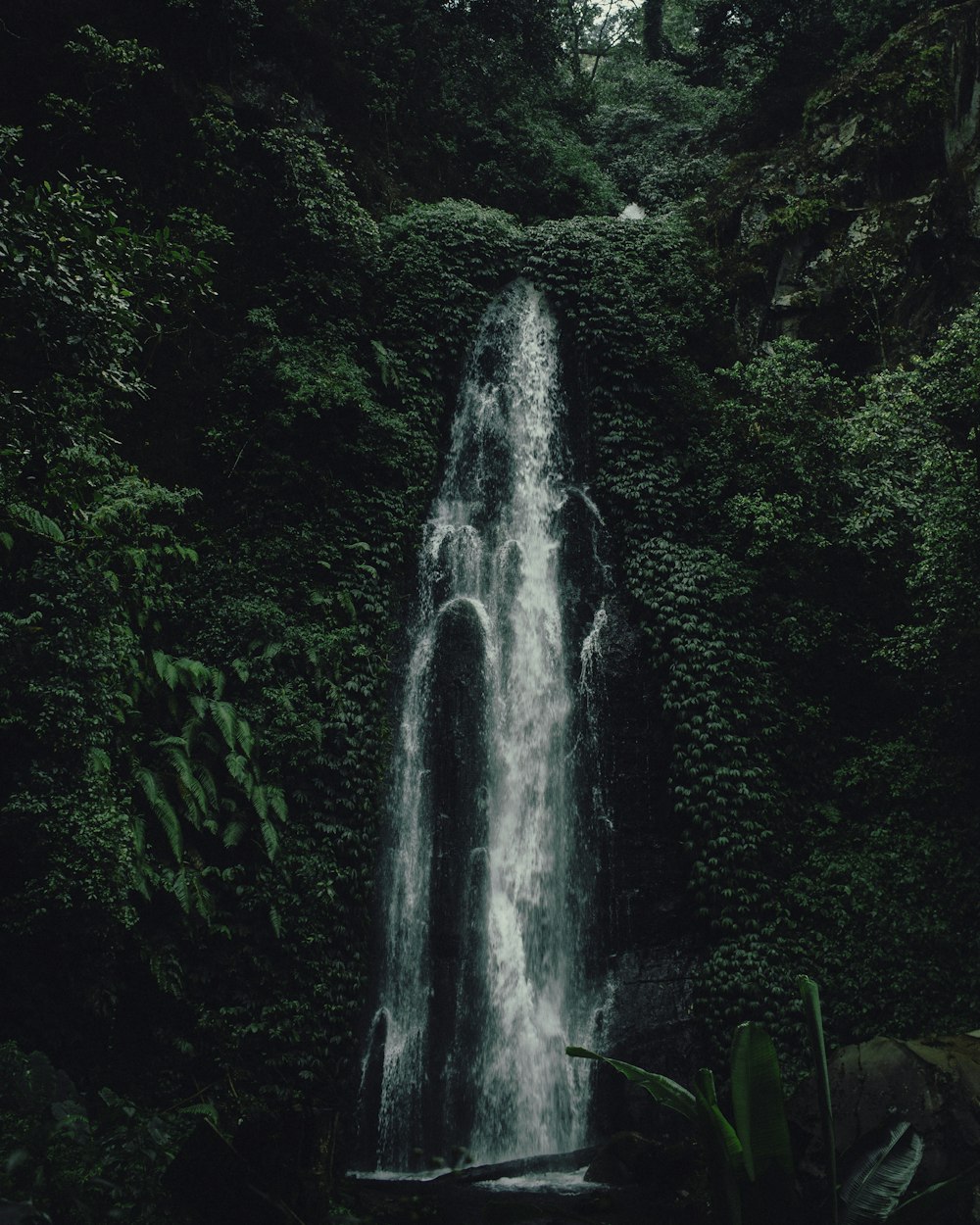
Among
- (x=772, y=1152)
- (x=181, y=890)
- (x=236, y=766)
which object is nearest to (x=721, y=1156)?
(x=772, y=1152)

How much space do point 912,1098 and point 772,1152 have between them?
3308 mm

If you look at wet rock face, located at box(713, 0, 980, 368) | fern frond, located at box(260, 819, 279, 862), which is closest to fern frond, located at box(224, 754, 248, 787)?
fern frond, located at box(260, 819, 279, 862)

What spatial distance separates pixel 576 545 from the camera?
13.3 metres

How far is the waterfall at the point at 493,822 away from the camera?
31.9 ft

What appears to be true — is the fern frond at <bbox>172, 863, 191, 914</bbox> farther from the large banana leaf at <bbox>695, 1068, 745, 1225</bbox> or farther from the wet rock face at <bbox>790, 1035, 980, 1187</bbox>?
the large banana leaf at <bbox>695, 1068, 745, 1225</bbox>

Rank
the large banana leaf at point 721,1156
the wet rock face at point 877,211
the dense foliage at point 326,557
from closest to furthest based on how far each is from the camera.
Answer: the large banana leaf at point 721,1156, the dense foliage at point 326,557, the wet rock face at point 877,211

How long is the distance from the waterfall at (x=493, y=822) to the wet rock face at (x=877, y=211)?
452cm

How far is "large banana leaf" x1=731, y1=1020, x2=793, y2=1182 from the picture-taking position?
3.77m

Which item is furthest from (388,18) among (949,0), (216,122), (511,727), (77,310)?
(511,727)

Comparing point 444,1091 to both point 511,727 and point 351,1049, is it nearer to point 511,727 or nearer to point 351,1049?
point 351,1049

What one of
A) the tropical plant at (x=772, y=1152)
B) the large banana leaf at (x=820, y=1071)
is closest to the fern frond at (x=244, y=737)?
the tropical plant at (x=772, y=1152)

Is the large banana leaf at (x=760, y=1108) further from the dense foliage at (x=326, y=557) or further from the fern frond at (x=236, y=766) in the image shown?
the fern frond at (x=236, y=766)

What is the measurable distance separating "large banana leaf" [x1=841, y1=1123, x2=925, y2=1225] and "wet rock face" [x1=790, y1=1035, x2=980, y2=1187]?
226cm

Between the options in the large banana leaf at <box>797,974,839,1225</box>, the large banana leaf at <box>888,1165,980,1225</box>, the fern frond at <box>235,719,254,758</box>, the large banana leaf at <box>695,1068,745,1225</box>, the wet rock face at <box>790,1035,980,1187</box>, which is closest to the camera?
the large banana leaf at <box>888,1165,980,1225</box>
